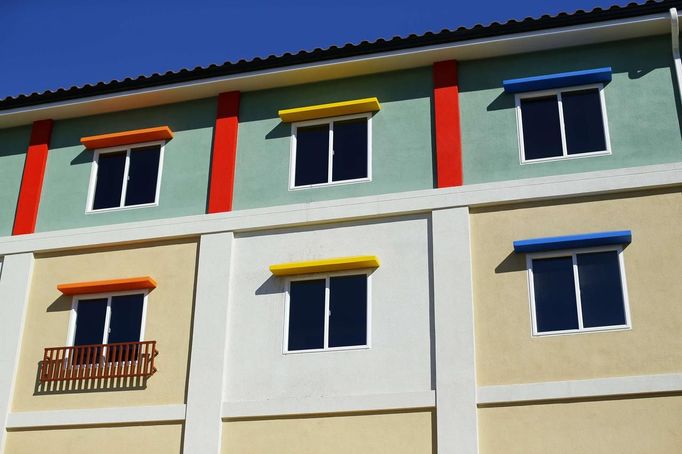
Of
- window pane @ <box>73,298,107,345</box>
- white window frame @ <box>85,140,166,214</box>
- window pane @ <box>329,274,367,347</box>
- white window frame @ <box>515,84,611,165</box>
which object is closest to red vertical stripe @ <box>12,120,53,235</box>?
white window frame @ <box>85,140,166,214</box>

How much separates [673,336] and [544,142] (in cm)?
391

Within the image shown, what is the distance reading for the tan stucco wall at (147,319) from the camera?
1617 centimetres

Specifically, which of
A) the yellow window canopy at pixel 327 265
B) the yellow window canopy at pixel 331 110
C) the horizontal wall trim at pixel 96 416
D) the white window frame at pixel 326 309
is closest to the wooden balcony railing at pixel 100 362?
the horizontal wall trim at pixel 96 416

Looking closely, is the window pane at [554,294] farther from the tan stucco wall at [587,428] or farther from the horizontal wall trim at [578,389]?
the tan stucco wall at [587,428]

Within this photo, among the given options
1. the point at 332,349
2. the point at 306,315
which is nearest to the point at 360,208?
the point at 306,315

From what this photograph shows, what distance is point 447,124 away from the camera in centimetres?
1664

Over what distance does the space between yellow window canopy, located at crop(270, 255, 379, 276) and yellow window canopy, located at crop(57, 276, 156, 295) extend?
2.26 metres

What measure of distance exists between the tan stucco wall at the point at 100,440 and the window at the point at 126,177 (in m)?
4.14

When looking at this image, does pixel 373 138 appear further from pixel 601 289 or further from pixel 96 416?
pixel 96 416

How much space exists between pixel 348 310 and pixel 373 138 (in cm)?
319

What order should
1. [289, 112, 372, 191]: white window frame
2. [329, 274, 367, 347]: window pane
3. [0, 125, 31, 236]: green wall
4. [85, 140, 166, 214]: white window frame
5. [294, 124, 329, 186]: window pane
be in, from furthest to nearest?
[0, 125, 31, 236]: green wall < [85, 140, 166, 214]: white window frame < [294, 124, 329, 186]: window pane < [289, 112, 372, 191]: white window frame < [329, 274, 367, 347]: window pane

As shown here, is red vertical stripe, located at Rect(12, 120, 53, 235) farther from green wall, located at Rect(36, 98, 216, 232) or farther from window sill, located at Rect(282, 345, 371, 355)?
window sill, located at Rect(282, 345, 371, 355)

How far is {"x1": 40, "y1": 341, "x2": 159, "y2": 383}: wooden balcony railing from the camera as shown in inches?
640

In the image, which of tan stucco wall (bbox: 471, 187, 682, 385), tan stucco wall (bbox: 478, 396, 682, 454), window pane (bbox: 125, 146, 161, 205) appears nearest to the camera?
tan stucco wall (bbox: 478, 396, 682, 454)
